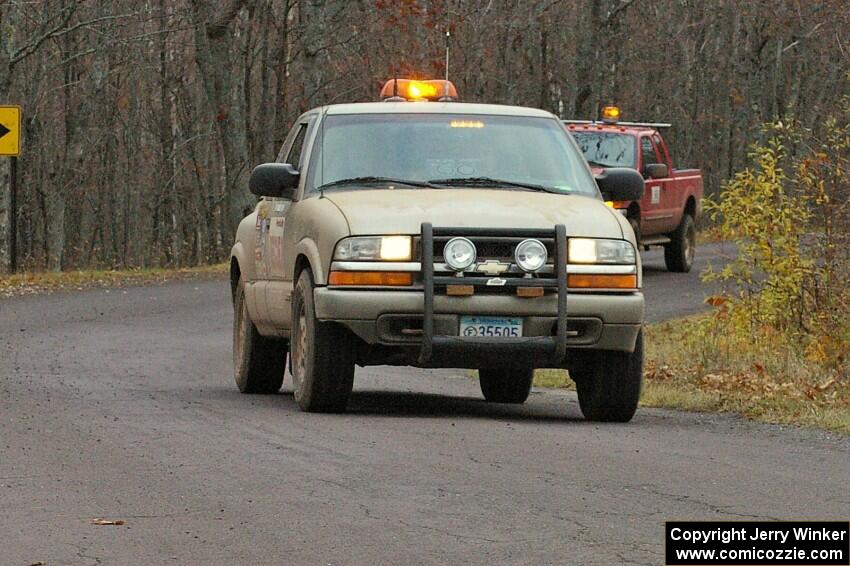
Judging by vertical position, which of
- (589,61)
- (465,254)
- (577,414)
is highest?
(589,61)

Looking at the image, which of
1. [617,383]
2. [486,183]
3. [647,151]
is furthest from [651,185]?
[617,383]

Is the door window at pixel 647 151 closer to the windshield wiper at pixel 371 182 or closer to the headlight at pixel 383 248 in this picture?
the windshield wiper at pixel 371 182

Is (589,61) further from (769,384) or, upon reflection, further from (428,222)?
(428,222)

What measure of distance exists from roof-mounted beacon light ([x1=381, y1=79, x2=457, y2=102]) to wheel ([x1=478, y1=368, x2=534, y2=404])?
195cm

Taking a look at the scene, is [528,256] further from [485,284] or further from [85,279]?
[85,279]

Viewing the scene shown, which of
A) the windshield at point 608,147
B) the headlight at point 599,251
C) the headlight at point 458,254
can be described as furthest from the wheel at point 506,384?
the windshield at point 608,147

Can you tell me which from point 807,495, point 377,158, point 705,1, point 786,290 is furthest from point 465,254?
point 705,1

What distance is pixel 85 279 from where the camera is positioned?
→ 29.8 m

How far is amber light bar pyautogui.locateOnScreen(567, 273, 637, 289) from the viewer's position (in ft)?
34.3

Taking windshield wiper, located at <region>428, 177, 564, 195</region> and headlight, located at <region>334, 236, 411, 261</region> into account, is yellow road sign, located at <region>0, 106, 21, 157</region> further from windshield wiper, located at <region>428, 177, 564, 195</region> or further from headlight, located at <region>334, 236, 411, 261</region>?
headlight, located at <region>334, 236, 411, 261</region>

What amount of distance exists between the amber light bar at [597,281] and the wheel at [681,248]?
1887cm

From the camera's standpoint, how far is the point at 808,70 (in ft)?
203

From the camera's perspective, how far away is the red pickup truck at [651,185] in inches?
1055

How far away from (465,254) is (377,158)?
→ 5.02 feet
